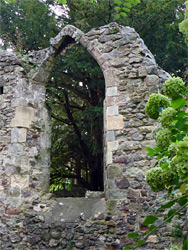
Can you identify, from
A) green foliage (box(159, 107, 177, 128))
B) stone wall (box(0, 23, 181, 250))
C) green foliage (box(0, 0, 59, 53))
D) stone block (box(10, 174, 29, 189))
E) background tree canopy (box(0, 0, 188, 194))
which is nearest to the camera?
green foliage (box(159, 107, 177, 128))

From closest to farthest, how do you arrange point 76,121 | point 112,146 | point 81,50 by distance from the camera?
point 112,146 < point 81,50 < point 76,121

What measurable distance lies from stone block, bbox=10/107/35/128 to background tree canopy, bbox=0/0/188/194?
1.34 metres

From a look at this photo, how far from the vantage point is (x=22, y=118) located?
6.36m

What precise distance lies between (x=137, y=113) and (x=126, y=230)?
1.91 meters

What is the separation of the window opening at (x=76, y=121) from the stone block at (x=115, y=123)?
8.90 ft

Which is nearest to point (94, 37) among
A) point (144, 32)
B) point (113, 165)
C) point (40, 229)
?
point (113, 165)

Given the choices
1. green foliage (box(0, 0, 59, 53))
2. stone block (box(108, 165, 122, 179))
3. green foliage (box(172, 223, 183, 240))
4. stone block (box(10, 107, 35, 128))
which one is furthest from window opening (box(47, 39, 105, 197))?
green foliage (box(172, 223, 183, 240))

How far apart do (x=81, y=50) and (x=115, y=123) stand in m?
3.47

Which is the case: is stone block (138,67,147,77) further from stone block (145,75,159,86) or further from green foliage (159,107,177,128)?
green foliage (159,107,177,128)

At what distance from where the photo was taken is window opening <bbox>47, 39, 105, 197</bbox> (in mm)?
8766

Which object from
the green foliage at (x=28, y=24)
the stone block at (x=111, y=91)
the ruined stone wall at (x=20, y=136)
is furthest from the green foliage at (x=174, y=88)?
the green foliage at (x=28, y=24)

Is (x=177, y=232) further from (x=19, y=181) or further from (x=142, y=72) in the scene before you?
(x=19, y=181)

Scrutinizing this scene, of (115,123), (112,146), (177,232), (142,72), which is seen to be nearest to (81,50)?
(142,72)

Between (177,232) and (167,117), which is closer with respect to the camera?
(167,117)
